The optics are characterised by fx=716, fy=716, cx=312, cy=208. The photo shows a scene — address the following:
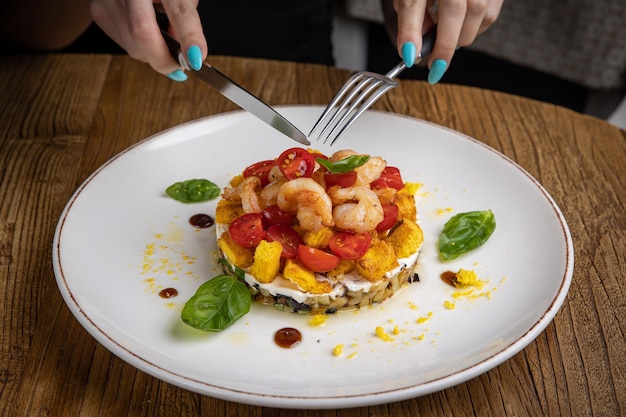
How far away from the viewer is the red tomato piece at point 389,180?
2082 millimetres

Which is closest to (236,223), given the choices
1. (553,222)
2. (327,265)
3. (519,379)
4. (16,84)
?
(327,265)

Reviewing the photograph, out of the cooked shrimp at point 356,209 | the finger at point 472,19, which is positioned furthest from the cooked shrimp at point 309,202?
the finger at point 472,19

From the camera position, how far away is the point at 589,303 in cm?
199

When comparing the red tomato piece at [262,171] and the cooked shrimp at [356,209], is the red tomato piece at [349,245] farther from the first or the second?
the red tomato piece at [262,171]

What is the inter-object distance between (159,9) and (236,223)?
97 centimetres

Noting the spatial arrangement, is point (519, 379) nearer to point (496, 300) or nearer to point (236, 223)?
point (496, 300)

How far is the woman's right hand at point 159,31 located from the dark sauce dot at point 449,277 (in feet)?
3.07

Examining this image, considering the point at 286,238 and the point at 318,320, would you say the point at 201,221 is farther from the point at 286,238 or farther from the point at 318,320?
the point at 318,320

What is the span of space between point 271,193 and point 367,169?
0.93 ft

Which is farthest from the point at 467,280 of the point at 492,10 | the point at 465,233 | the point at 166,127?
the point at 166,127

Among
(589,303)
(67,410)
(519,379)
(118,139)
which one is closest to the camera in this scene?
(67,410)

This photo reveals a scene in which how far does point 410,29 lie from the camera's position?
7.45 ft

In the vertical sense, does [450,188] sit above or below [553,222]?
below

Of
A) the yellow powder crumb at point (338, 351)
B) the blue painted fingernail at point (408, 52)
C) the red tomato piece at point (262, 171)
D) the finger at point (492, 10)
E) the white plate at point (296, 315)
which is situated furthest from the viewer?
the finger at point (492, 10)
